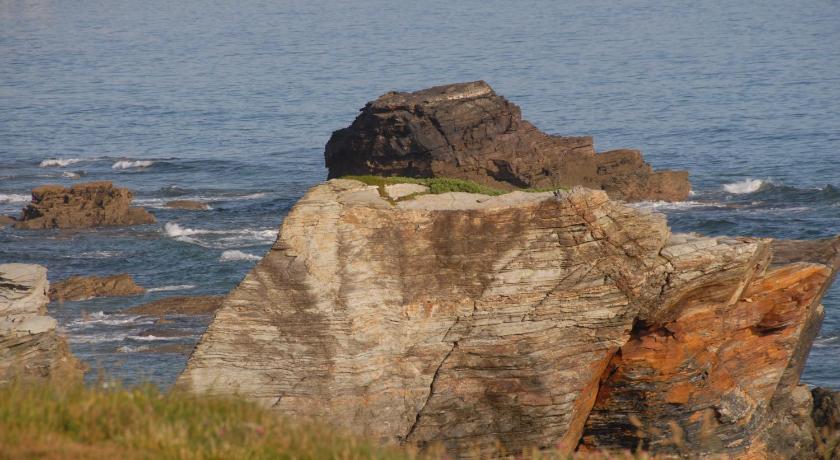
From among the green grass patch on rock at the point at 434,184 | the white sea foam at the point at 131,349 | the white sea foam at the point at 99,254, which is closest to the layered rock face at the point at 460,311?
the green grass patch on rock at the point at 434,184

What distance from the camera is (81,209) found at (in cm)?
5706

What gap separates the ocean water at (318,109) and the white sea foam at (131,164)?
0.63ft

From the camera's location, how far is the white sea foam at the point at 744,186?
2552 inches

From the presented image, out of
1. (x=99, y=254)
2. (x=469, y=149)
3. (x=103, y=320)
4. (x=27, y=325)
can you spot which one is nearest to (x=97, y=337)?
(x=103, y=320)

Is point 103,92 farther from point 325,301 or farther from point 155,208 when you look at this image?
point 325,301

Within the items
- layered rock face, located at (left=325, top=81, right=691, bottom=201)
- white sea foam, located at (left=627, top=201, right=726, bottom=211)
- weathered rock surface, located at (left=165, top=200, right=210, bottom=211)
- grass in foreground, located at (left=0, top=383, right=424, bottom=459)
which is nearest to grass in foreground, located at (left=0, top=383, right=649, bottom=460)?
grass in foreground, located at (left=0, top=383, right=424, bottom=459)

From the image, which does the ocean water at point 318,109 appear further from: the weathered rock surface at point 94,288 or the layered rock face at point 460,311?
the layered rock face at point 460,311

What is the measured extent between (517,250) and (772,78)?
9098cm

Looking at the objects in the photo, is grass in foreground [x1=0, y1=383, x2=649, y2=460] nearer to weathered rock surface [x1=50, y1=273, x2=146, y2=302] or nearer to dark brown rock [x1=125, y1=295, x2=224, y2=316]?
dark brown rock [x1=125, y1=295, x2=224, y2=316]

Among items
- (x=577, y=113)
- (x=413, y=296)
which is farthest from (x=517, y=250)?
(x=577, y=113)

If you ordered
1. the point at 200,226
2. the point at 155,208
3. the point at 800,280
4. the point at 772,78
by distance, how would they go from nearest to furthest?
1. the point at 800,280
2. the point at 200,226
3. the point at 155,208
4. the point at 772,78

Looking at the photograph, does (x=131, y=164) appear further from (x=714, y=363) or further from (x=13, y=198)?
(x=714, y=363)

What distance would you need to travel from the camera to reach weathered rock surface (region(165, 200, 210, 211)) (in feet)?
203

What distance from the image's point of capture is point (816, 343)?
39.9 m
